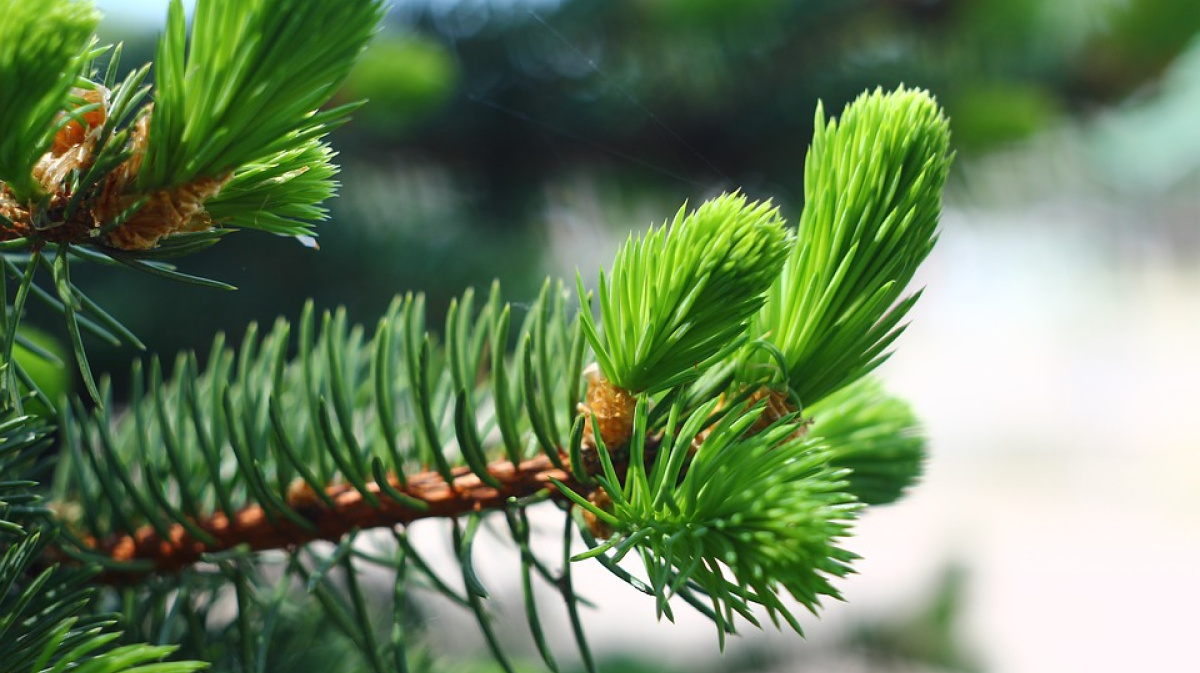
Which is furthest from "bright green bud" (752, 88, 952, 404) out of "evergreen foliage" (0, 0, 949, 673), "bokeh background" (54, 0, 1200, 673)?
"bokeh background" (54, 0, 1200, 673)

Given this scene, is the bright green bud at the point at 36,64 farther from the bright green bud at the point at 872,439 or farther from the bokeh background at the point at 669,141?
the bokeh background at the point at 669,141

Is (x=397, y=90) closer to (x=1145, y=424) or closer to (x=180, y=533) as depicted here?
(x=180, y=533)

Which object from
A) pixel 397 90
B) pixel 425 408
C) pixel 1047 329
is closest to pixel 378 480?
pixel 425 408

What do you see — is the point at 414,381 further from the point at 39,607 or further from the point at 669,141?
the point at 669,141

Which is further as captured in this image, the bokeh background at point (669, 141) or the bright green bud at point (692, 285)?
the bokeh background at point (669, 141)

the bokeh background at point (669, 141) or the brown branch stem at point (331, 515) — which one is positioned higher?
the bokeh background at point (669, 141)

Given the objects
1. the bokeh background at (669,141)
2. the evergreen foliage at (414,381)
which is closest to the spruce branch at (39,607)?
the evergreen foliage at (414,381)

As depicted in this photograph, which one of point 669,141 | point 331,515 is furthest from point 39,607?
point 669,141

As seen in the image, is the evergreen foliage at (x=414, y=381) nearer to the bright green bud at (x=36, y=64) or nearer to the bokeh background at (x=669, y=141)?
the bright green bud at (x=36, y=64)
